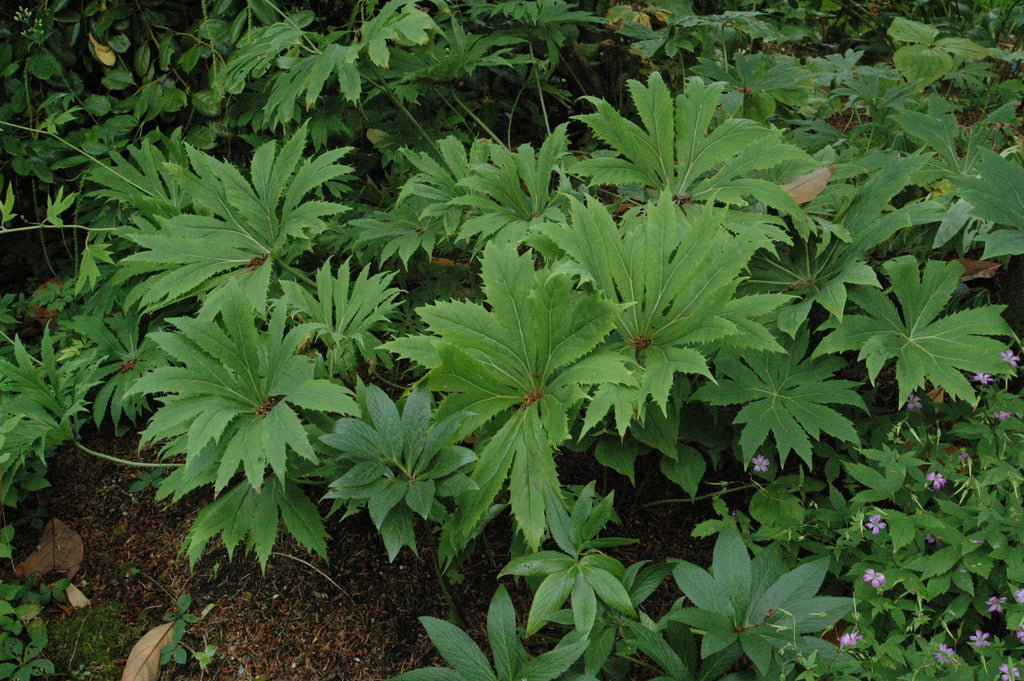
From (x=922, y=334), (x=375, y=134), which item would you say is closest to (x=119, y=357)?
(x=375, y=134)

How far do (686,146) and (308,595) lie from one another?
183 cm

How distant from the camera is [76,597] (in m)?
2.42

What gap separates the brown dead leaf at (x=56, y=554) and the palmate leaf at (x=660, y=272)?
200 cm

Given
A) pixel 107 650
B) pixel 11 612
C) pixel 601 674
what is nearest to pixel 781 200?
pixel 601 674

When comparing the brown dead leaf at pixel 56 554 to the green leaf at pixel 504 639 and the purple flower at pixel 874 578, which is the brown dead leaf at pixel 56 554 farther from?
the purple flower at pixel 874 578

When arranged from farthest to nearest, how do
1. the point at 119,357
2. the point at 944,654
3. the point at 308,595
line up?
the point at 119,357 < the point at 308,595 < the point at 944,654

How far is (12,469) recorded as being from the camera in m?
2.56

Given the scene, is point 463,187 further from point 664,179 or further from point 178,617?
point 178,617

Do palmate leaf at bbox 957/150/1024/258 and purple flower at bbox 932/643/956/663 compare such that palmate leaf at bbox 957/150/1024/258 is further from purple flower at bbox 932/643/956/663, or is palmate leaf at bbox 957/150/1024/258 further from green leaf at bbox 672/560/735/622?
green leaf at bbox 672/560/735/622

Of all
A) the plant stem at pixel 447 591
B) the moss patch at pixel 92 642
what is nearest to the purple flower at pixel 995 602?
the plant stem at pixel 447 591

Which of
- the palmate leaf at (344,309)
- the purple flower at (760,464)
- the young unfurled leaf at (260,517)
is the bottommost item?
the young unfurled leaf at (260,517)

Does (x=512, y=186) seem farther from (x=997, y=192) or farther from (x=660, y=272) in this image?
(x=997, y=192)

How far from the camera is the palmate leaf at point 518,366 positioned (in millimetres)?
1770

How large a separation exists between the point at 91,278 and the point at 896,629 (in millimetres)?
2791
